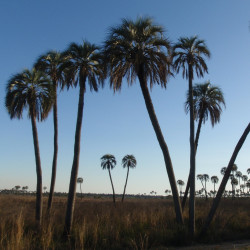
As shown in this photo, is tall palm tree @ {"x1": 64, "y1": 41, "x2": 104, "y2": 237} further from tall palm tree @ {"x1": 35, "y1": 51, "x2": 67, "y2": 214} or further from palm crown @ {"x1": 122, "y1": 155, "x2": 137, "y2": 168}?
palm crown @ {"x1": 122, "y1": 155, "x2": 137, "y2": 168}

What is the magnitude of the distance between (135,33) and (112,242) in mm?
9391

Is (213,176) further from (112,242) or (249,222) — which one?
(112,242)

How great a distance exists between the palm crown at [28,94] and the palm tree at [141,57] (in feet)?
17.0

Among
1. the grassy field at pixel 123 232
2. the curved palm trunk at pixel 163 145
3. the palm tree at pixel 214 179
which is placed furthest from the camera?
the palm tree at pixel 214 179

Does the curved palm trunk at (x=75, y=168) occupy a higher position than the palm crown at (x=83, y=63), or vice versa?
the palm crown at (x=83, y=63)

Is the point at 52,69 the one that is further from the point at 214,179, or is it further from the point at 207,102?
the point at 214,179

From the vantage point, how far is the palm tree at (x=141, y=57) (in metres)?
14.5

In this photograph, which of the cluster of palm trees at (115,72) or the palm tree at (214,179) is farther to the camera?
the palm tree at (214,179)

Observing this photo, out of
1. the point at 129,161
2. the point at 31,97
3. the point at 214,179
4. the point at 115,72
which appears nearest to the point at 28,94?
the point at 31,97

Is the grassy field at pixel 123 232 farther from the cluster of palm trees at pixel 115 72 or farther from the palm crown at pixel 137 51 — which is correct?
the palm crown at pixel 137 51

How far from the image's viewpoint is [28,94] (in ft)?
59.0

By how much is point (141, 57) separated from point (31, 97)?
736 centimetres

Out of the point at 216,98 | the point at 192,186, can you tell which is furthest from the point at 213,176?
the point at 192,186

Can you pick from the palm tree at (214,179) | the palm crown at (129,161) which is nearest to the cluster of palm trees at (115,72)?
the palm crown at (129,161)
